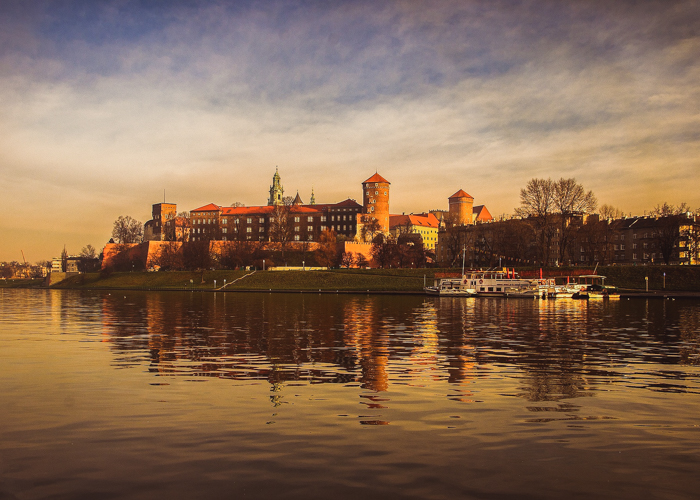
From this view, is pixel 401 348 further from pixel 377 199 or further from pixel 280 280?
pixel 377 199

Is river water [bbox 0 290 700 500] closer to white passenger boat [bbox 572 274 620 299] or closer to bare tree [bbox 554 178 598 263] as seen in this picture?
white passenger boat [bbox 572 274 620 299]

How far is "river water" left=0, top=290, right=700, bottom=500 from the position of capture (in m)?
8.19

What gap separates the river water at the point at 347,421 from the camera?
26.9 ft

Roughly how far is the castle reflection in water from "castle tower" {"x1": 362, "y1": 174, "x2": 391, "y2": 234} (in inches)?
4865

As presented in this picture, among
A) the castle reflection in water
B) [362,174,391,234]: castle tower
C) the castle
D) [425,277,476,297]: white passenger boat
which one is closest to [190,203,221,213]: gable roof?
the castle

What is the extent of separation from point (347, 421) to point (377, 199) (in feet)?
503

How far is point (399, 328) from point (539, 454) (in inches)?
904

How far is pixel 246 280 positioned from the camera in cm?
10450

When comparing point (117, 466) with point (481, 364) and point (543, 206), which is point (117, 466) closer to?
point (481, 364)

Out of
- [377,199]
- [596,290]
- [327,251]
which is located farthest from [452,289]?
[377,199]

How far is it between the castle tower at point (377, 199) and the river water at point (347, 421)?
139532 millimetres

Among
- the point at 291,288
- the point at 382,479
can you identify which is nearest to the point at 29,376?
the point at 382,479

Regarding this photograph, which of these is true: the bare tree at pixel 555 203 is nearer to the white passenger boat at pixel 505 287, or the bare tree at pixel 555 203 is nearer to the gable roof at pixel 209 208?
the white passenger boat at pixel 505 287

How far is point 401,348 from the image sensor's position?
23.2 metres
